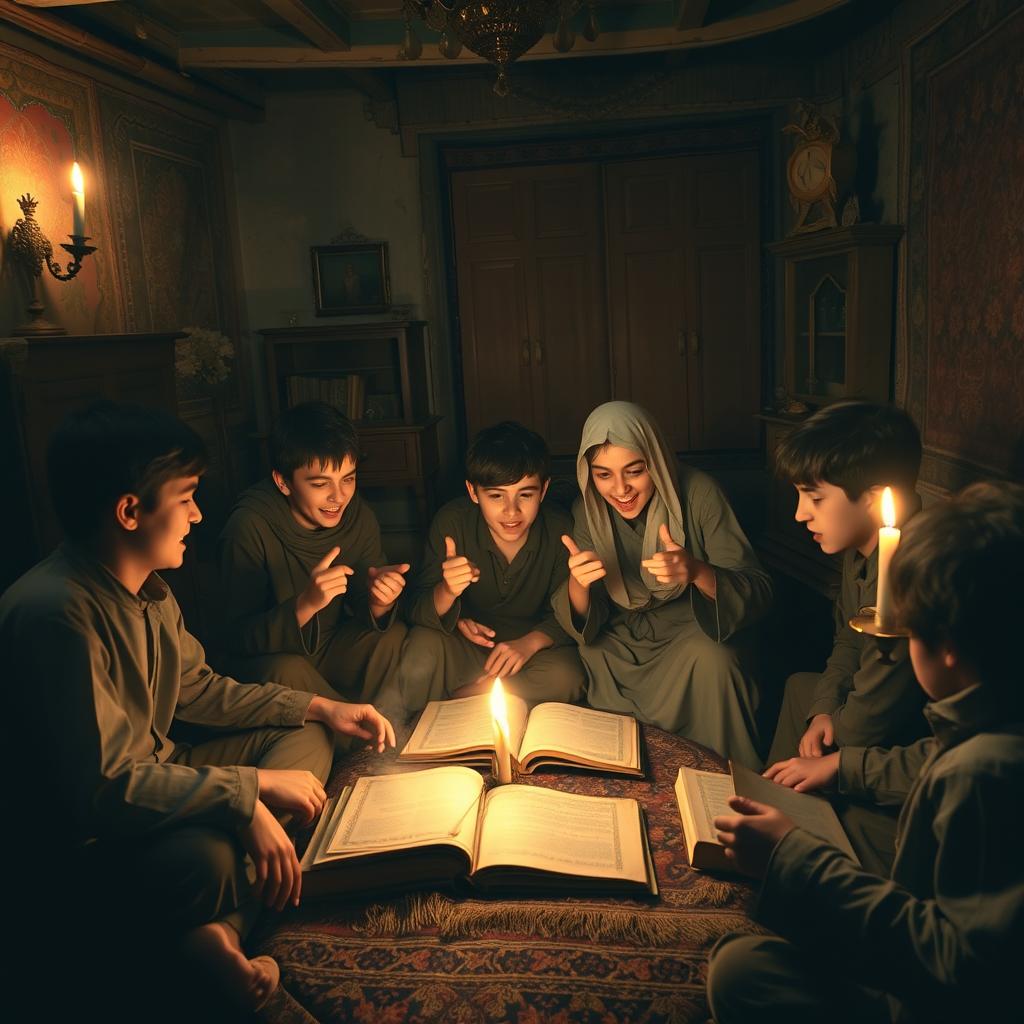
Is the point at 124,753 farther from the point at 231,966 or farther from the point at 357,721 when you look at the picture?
the point at 357,721

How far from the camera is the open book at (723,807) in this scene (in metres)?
1.63

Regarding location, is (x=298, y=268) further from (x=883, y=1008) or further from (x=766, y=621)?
(x=883, y=1008)

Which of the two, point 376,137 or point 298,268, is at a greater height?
point 376,137

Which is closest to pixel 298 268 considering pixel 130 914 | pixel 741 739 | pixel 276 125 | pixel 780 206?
pixel 276 125

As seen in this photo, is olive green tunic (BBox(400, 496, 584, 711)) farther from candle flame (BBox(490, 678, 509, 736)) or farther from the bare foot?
the bare foot

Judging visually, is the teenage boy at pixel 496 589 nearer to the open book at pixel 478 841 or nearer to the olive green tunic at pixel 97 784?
the open book at pixel 478 841

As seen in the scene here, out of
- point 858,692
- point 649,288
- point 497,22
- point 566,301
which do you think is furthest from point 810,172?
point 858,692

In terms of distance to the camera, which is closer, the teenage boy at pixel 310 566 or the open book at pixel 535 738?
the open book at pixel 535 738

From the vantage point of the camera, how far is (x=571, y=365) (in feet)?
18.8

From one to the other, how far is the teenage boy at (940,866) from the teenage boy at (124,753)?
811 millimetres

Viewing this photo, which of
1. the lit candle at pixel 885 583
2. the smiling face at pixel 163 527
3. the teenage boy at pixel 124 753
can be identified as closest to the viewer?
the lit candle at pixel 885 583

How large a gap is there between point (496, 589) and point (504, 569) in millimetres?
78

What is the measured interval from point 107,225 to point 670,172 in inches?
125

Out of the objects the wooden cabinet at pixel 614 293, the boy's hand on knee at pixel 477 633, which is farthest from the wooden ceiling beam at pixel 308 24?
the boy's hand on knee at pixel 477 633
